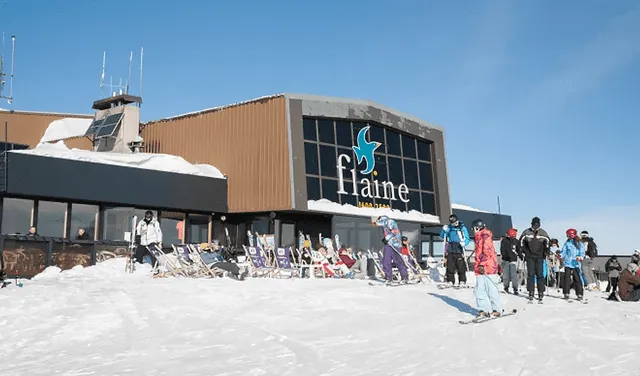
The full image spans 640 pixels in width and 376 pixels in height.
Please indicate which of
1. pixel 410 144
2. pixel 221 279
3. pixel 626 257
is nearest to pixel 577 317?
pixel 221 279

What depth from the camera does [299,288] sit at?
45.1 ft

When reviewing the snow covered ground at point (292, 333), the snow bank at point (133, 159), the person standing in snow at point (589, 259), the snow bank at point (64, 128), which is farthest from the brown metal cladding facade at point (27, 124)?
the person standing in snow at point (589, 259)

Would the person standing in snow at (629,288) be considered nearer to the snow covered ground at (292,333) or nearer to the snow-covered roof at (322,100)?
the snow covered ground at (292,333)

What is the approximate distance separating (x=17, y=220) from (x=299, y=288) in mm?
9302

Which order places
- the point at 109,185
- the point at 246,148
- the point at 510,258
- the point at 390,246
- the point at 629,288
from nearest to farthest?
the point at 510,258 → the point at 390,246 → the point at 629,288 → the point at 109,185 → the point at 246,148

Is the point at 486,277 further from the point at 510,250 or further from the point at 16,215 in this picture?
the point at 16,215

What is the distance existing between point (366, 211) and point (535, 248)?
11.5 m

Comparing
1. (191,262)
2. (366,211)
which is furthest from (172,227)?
(366,211)

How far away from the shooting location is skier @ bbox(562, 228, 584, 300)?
44.7 ft

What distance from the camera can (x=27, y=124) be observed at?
35875 millimetres

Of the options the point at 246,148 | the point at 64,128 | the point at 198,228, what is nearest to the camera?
the point at 246,148

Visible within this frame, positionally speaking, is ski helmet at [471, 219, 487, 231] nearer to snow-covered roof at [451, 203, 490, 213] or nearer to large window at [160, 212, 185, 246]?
large window at [160, 212, 185, 246]

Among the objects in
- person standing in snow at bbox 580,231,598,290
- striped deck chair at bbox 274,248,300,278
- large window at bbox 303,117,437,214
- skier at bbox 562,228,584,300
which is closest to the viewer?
skier at bbox 562,228,584,300

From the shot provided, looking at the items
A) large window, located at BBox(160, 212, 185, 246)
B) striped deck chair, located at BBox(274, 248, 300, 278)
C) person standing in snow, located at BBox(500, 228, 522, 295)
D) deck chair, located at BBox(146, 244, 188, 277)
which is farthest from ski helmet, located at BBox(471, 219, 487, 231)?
large window, located at BBox(160, 212, 185, 246)
